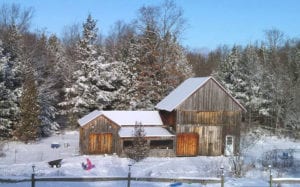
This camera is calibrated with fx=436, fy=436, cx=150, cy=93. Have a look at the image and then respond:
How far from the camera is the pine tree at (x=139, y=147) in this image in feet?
114

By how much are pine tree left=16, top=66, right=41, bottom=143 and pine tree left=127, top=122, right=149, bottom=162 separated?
40.9 ft

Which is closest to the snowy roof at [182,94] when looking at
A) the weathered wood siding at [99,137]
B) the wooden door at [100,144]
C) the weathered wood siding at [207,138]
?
the weathered wood siding at [207,138]

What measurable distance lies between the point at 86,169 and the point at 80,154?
822cm

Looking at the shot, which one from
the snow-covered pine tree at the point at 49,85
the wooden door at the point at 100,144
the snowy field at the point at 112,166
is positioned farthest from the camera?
the snow-covered pine tree at the point at 49,85

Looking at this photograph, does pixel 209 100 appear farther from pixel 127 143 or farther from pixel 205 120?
pixel 127 143

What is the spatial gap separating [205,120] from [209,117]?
1.55ft

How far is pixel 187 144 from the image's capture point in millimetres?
39250

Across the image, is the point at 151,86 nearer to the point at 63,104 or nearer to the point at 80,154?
the point at 63,104

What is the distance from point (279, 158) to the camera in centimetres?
3541

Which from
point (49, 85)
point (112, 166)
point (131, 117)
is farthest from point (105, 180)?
point (49, 85)

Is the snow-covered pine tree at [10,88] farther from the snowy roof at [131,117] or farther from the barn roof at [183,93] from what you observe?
the barn roof at [183,93]

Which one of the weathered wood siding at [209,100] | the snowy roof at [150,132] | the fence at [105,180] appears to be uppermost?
the weathered wood siding at [209,100]

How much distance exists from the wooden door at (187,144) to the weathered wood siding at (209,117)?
359mm

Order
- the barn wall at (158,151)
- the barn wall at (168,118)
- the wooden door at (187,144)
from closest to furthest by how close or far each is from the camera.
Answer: the barn wall at (158,151) < the wooden door at (187,144) < the barn wall at (168,118)
